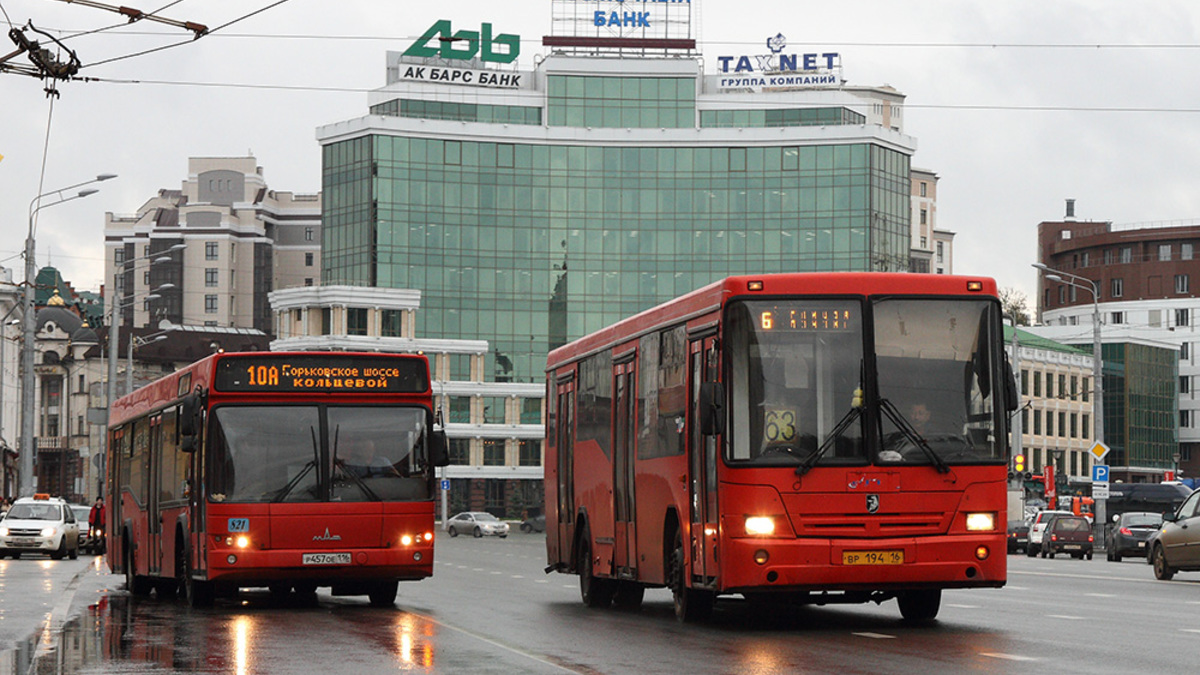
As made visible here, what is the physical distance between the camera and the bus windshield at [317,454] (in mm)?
21734

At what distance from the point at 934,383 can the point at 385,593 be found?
925cm

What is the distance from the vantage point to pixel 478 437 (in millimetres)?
113438

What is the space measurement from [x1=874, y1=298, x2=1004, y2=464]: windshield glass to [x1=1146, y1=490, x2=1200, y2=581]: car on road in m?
15.1

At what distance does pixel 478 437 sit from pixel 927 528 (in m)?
97.6

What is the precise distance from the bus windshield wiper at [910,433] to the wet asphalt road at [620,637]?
1468mm

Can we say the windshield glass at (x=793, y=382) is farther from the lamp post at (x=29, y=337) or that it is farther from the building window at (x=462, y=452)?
the building window at (x=462, y=452)

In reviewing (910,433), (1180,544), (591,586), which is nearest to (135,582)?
(591,586)

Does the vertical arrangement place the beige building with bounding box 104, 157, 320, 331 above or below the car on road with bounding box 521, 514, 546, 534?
above

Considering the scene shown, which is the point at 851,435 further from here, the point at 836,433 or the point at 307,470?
the point at 307,470

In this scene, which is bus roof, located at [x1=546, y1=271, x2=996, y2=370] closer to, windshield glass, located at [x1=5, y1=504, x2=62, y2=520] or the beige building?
windshield glass, located at [x1=5, y1=504, x2=62, y2=520]

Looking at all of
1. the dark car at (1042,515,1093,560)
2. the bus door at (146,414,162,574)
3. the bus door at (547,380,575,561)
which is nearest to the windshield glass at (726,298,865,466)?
the bus door at (547,380,575,561)

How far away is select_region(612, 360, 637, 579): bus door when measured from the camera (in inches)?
789

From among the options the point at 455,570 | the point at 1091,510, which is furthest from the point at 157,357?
the point at 455,570

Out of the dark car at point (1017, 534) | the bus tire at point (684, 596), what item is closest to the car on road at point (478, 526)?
the dark car at point (1017, 534)
